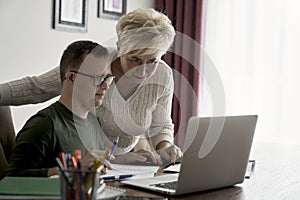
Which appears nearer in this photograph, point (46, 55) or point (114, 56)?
point (114, 56)

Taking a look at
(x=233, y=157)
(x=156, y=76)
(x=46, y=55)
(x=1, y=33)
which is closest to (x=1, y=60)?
(x=1, y=33)

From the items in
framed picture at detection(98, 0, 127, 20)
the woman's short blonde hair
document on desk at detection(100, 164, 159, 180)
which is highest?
framed picture at detection(98, 0, 127, 20)

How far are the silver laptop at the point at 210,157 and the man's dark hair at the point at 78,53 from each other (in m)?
0.41

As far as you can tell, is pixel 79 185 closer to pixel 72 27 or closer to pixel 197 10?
pixel 72 27

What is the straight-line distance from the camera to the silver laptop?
55.2 inches

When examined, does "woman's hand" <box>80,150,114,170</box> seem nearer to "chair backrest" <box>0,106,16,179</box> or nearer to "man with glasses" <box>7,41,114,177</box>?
"man with glasses" <box>7,41,114,177</box>

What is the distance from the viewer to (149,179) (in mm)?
1627

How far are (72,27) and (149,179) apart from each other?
82.9 inches

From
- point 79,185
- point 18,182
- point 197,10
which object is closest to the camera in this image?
point 79,185

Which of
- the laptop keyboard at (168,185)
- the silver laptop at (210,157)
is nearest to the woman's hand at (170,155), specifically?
the silver laptop at (210,157)

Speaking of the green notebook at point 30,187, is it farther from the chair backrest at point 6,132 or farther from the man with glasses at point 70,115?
the chair backrest at point 6,132

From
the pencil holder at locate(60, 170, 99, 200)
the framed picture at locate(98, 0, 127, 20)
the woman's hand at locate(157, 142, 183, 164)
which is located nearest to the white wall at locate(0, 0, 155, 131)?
the framed picture at locate(98, 0, 127, 20)

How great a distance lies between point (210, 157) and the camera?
1.50 meters

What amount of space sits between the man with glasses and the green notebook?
0.84ft
